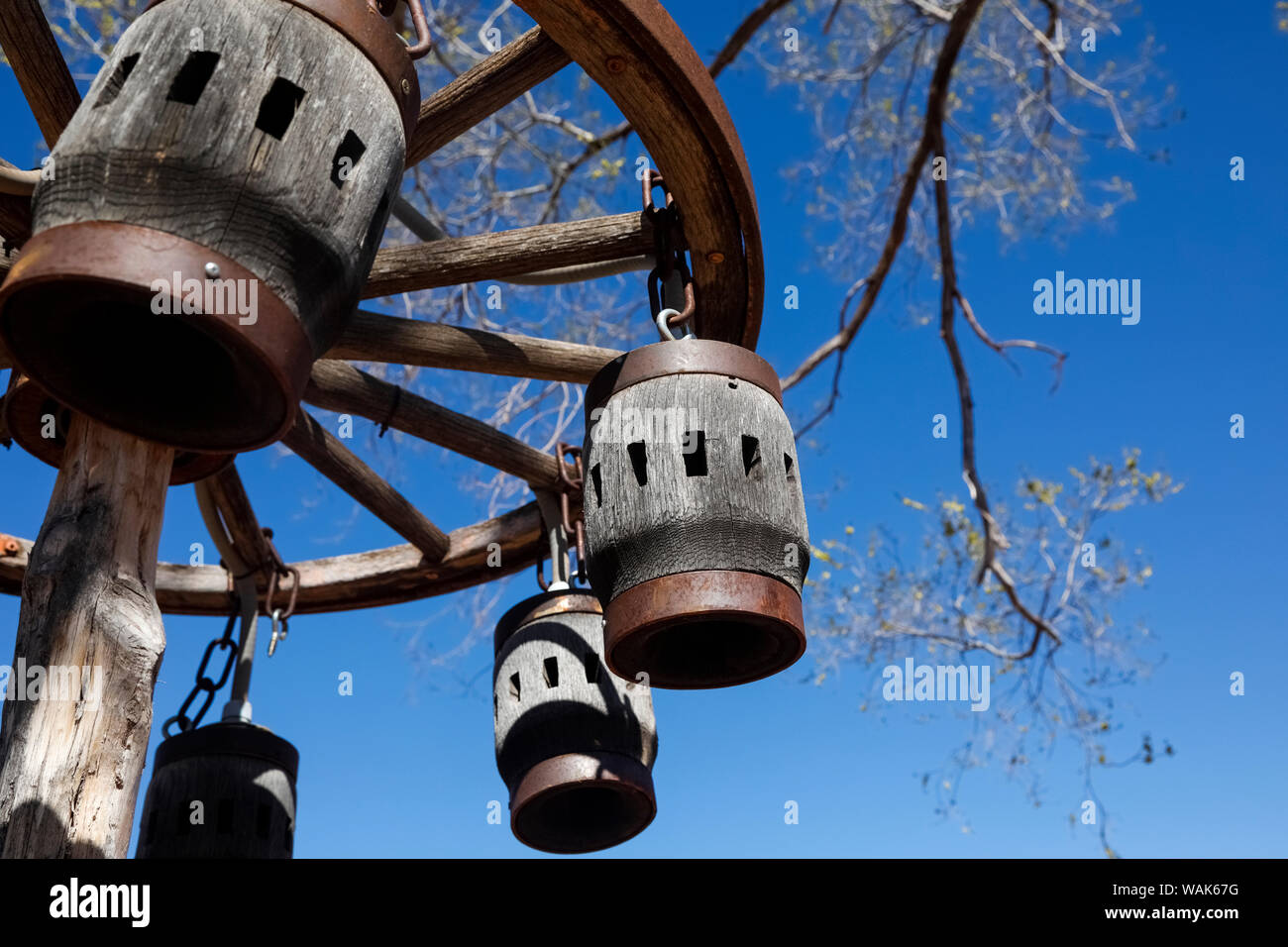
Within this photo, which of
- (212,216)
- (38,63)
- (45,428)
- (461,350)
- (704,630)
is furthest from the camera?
(461,350)

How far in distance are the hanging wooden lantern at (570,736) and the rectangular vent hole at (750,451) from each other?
3.02ft

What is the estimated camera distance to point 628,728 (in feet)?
9.09

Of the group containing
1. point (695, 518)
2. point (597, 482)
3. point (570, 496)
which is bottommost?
point (695, 518)

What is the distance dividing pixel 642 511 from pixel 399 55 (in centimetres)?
81

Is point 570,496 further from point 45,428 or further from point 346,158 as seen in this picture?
point 346,158

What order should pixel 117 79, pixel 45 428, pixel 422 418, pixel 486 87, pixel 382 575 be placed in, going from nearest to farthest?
pixel 117 79, pixel 486 87, pixel 45 428, pixel 422 418, pixel 382 575

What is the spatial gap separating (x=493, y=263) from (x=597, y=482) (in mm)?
786

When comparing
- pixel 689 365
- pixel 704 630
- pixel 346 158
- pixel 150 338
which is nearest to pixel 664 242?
pixel 689 365

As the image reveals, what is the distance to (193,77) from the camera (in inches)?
63.7

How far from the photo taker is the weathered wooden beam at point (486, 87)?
2443 millimetres

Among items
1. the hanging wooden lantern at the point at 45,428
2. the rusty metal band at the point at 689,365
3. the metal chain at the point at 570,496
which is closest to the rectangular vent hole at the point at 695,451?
the rusty metal band at the point at 689,365

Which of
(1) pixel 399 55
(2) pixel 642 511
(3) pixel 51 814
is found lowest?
(3) pixel 51 814
